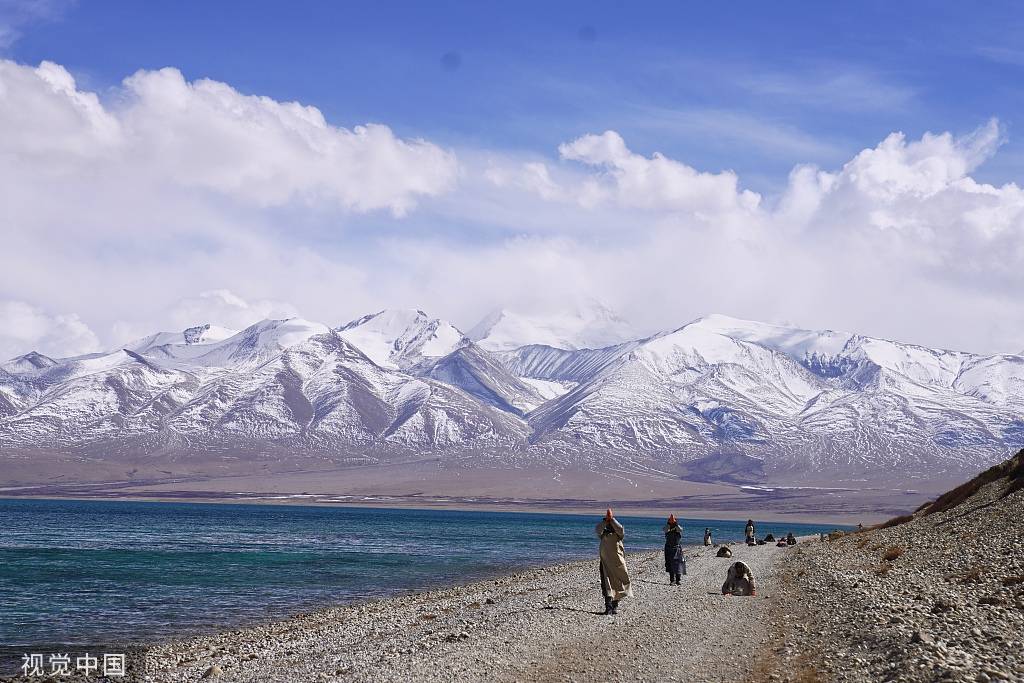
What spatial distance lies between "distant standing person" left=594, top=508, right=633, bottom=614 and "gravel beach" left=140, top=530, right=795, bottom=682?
82cm

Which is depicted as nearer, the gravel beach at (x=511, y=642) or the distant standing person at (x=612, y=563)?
the gravel beach at (x=511, y=642)

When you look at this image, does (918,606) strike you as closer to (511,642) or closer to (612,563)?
(612,563)

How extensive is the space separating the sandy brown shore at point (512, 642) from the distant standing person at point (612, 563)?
0.72 metres

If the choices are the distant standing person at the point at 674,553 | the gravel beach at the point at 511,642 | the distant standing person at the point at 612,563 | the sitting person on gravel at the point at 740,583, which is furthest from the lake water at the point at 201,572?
the sitting person on gravel at the point at 740,583

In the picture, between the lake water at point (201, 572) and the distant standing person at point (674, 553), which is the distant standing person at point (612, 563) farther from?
the lake water at point (201, 572)

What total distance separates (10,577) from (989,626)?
60.1 meters

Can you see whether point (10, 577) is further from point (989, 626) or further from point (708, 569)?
point (989, 626)

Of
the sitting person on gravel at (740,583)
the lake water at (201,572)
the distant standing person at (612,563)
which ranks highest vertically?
the distant standing person at (612,563)

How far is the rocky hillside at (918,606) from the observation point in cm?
2295

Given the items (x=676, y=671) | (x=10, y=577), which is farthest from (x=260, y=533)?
(x=676, y=671)

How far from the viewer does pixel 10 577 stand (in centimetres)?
6544

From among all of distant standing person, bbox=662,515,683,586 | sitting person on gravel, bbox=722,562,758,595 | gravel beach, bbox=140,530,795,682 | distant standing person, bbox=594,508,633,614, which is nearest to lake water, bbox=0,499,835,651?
gravel beach, bbox=140,530,795,682

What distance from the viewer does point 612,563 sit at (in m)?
35.5

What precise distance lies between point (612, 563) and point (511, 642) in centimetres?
580
